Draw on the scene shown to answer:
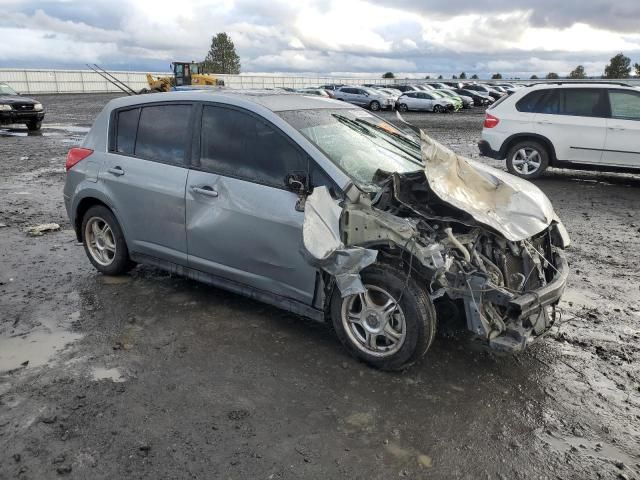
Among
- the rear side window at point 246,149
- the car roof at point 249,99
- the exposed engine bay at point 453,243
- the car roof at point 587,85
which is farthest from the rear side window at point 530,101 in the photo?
the rear side window at point 246,149

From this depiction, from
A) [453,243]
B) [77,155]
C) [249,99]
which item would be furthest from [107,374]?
[77,155]

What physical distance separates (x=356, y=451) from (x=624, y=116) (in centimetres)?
895

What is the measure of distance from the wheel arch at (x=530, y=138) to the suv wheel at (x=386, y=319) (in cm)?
795

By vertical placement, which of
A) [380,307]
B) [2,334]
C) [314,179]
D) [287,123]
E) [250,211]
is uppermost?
[287,123]

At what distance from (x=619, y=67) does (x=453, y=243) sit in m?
83.0

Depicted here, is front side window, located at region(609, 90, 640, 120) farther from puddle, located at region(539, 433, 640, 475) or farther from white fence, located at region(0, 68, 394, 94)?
white fence, located at region(0, 68, 394, 94)

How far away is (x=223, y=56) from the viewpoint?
84.9 meters

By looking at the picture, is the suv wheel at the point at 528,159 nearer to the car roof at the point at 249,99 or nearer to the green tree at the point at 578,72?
the car roof at the point at 249,99

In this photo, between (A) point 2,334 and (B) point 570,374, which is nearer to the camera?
(B) point 570,374

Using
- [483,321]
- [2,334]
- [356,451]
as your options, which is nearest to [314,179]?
[483,321]

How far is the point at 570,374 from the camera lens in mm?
3695

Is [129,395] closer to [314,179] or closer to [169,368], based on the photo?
[169,368]

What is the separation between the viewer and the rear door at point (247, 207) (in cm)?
389

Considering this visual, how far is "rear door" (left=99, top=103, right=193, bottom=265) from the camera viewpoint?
179 inches
